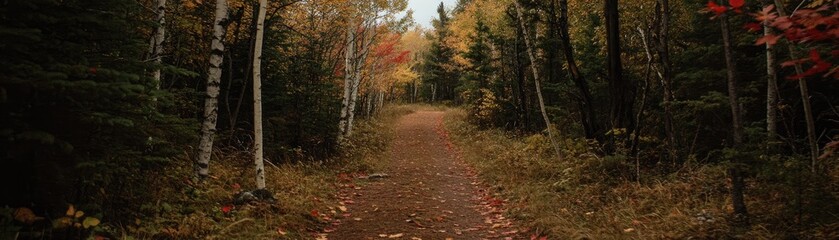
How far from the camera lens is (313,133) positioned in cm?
1238

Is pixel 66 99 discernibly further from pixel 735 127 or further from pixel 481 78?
pixel 481 78

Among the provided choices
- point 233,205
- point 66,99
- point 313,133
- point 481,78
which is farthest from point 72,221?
point 481,78

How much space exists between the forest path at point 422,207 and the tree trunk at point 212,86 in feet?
8.08

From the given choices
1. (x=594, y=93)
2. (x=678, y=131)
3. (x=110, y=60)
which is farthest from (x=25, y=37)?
(x=594, y=93)

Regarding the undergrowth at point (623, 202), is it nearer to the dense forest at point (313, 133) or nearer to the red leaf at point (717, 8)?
the dense forest at point (313, 133)

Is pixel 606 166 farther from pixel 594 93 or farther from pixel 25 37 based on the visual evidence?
pixel 25 37

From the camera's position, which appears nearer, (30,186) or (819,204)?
(30,186)

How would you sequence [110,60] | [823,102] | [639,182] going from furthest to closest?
1. [823,102]
2. [639,182]
3. [110,60]

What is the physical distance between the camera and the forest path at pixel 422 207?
6633 mm

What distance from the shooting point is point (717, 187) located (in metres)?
6.29

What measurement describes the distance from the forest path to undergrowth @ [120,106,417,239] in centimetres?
55

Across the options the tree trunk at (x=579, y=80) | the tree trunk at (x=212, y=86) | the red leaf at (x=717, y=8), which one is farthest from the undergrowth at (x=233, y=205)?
the tree trunk at (x=579, y=80)

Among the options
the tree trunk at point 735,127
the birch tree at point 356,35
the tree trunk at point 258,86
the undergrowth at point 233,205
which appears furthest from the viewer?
the birch tree at point 356,35

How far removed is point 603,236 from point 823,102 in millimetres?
7323
